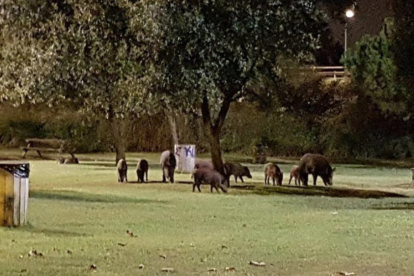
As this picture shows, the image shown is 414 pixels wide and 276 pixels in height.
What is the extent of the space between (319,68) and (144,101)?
3535cm

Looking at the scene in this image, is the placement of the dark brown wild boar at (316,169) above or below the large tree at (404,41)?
below

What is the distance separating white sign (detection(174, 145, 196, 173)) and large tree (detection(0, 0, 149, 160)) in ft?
16.7

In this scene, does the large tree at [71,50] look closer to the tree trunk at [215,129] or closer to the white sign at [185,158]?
the tree trunk at [215,129]

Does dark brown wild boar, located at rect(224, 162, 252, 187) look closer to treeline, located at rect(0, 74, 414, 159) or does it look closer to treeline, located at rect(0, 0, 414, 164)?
treeline, located at rect(0, 0, 414, 164)

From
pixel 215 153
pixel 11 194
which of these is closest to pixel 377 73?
pixel 215 153

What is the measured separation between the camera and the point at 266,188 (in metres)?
28.4

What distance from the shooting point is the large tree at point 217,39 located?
25.1 metres

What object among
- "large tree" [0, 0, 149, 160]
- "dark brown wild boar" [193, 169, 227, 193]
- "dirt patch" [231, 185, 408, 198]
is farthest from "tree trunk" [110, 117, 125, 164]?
"dark brown wild boar" [193, 169, 227, 193]

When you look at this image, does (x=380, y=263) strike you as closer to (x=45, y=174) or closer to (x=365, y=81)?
(x=45, y=174)

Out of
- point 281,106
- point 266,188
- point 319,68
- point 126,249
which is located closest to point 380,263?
point 126,249

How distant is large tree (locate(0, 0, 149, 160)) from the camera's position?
86.5 feet

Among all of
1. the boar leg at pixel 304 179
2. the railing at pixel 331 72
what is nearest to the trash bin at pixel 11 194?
the boar leg at pixel 304 179

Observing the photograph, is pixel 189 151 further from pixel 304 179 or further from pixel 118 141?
pixel 304 179

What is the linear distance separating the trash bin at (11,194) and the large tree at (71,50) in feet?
35.3
